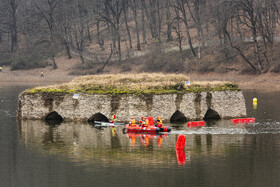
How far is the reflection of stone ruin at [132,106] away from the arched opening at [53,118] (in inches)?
2.7

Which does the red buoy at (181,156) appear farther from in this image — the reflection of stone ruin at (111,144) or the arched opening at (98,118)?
the arched opening at (98,118)

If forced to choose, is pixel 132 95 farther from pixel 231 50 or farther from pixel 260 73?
pixel 231 50

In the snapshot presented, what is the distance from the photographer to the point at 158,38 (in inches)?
4035

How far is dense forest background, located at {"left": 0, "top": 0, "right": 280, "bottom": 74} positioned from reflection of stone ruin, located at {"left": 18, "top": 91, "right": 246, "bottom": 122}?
3677 cm

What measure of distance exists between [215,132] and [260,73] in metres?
46.0

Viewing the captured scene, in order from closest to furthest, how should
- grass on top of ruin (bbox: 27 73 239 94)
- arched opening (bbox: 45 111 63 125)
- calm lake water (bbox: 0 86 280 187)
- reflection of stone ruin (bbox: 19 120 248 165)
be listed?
calm lake water (bbox: 0 86 280 187)
reflection of stone ruin (bbox: 19 120 248 165)
grass on top of ruin (bbox: 27 73 239 94)
arched opening (bbox: 45 111 63 125)

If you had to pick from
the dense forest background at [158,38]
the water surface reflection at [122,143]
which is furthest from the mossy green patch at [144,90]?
the dense forest background at [158,38]

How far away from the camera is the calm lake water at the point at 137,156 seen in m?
24.5

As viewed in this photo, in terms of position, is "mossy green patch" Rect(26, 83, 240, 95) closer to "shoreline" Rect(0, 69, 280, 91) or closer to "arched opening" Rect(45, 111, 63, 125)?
"arched opening" Rect(45, 111, 63, 125)

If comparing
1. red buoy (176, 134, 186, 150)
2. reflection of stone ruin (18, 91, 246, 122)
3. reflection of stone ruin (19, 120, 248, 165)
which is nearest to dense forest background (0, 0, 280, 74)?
reflection of stone ruin (18, 91, 246, 122)

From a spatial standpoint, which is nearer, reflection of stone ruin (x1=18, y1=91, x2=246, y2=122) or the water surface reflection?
the water surface reflection

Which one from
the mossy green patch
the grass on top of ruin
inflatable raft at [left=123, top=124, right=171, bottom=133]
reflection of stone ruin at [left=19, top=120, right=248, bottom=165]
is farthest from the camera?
the grass on top of ruin

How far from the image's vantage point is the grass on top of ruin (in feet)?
138

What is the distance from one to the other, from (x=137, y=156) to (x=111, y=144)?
14.8ft
